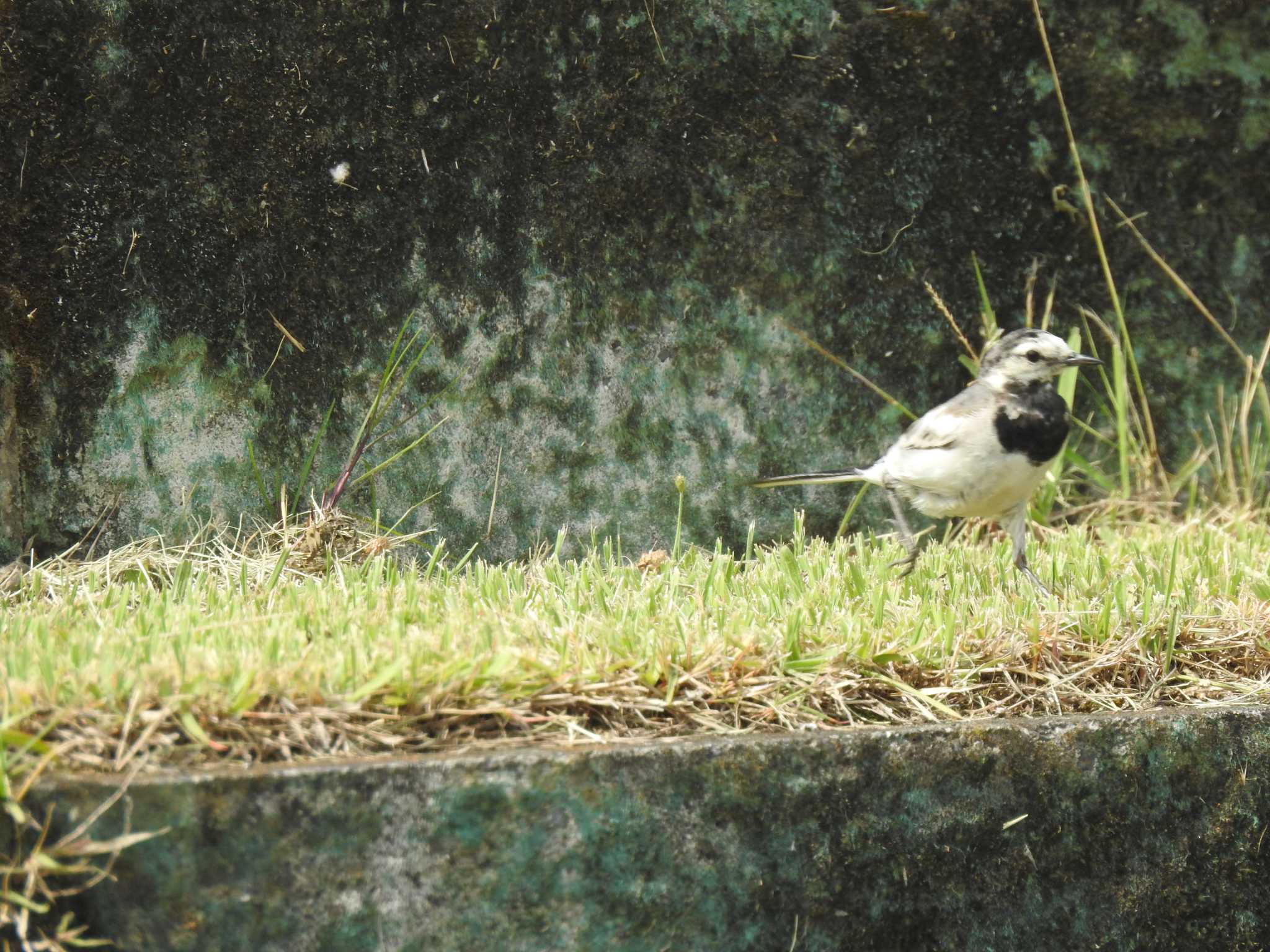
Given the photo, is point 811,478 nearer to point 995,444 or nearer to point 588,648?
point 995,444

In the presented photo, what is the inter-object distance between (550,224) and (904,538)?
144 centimetres

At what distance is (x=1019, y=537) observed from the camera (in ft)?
11.5

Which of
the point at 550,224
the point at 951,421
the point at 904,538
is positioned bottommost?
the point at 904,538

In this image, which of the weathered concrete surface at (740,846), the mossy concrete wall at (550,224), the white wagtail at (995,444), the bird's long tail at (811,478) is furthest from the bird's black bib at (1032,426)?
the weathered concrete surface at (740,846)

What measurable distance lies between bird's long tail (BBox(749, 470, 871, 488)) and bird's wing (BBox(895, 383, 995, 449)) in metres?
0.22

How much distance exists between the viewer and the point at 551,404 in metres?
4.00

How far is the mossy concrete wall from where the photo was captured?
Answer: 12.1 ft

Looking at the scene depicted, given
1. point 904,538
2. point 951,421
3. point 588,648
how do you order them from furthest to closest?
point 904,538
point 951,421
point 588,648

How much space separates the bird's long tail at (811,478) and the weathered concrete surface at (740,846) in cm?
153

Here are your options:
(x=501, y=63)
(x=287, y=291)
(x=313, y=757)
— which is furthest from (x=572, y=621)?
A: (x=501, y=63)

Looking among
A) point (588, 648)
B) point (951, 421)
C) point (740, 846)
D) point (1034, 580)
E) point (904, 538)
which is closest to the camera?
point (740, 846)

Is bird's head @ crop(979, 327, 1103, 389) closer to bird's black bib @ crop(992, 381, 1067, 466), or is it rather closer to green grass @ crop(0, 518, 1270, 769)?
bird's black bib @ crop(992, 381, 1067, 466)

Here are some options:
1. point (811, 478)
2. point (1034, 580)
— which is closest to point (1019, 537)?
point (1034, 580)

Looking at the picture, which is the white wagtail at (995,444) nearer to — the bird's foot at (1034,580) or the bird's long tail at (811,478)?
the bird's foot at (1034,580)
